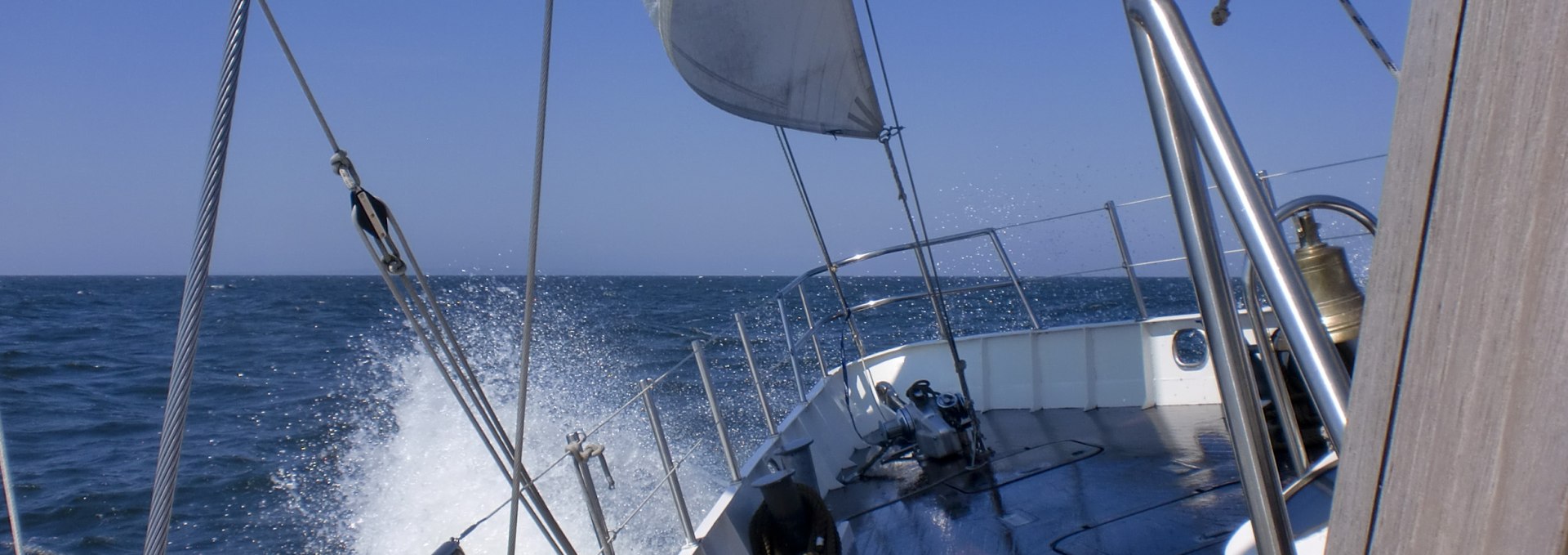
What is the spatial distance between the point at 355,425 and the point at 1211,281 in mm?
10159

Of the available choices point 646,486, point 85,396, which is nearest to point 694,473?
point 646,486

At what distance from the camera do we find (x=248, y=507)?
6.88 meters

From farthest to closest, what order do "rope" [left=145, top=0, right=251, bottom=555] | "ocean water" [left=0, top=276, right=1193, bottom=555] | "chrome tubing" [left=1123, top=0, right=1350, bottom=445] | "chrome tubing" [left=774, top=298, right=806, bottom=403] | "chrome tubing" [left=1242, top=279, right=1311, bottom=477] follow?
"ocean water" [left=0, top=276, right=1193, bottom=555]
"chrome tubing" [left=774, top=298, right=806, bottom=403]
"rope" [left=145, top=0, right=251, bottom=555]
"chrome tubing" [left=1242, top=279, right=1311, bottom=477]
"chrome tubing" [left=1123, top=0, right=1350, bottom=445]

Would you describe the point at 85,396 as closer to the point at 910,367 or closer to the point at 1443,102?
the point at 910,367

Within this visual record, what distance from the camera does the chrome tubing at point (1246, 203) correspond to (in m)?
0.71

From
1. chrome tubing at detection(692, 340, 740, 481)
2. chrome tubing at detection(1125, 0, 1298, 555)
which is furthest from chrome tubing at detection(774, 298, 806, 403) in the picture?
chrome tubing at detection(1125, 0, 1298, 555)

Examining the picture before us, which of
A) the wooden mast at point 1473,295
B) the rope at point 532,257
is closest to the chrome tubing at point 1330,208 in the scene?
the wooden mast at point 1473,295

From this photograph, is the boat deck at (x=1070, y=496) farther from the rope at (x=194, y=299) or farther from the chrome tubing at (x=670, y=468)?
the rope at (x=194, y=299)

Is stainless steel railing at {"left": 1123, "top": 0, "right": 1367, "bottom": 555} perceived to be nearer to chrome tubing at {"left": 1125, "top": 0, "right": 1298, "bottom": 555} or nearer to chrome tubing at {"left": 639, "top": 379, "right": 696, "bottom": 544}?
chrome tubing at {"left": 1125, "top": 0, "right": 1298, "bottom": 555}

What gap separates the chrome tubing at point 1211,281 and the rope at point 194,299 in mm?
1095

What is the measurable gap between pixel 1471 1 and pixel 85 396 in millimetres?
13339

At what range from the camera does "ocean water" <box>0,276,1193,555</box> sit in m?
6.28

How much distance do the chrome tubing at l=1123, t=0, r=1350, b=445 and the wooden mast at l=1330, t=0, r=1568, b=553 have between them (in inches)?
4.7

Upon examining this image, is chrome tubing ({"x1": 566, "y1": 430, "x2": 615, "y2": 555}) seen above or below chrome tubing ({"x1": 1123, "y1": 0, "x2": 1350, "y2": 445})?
below
